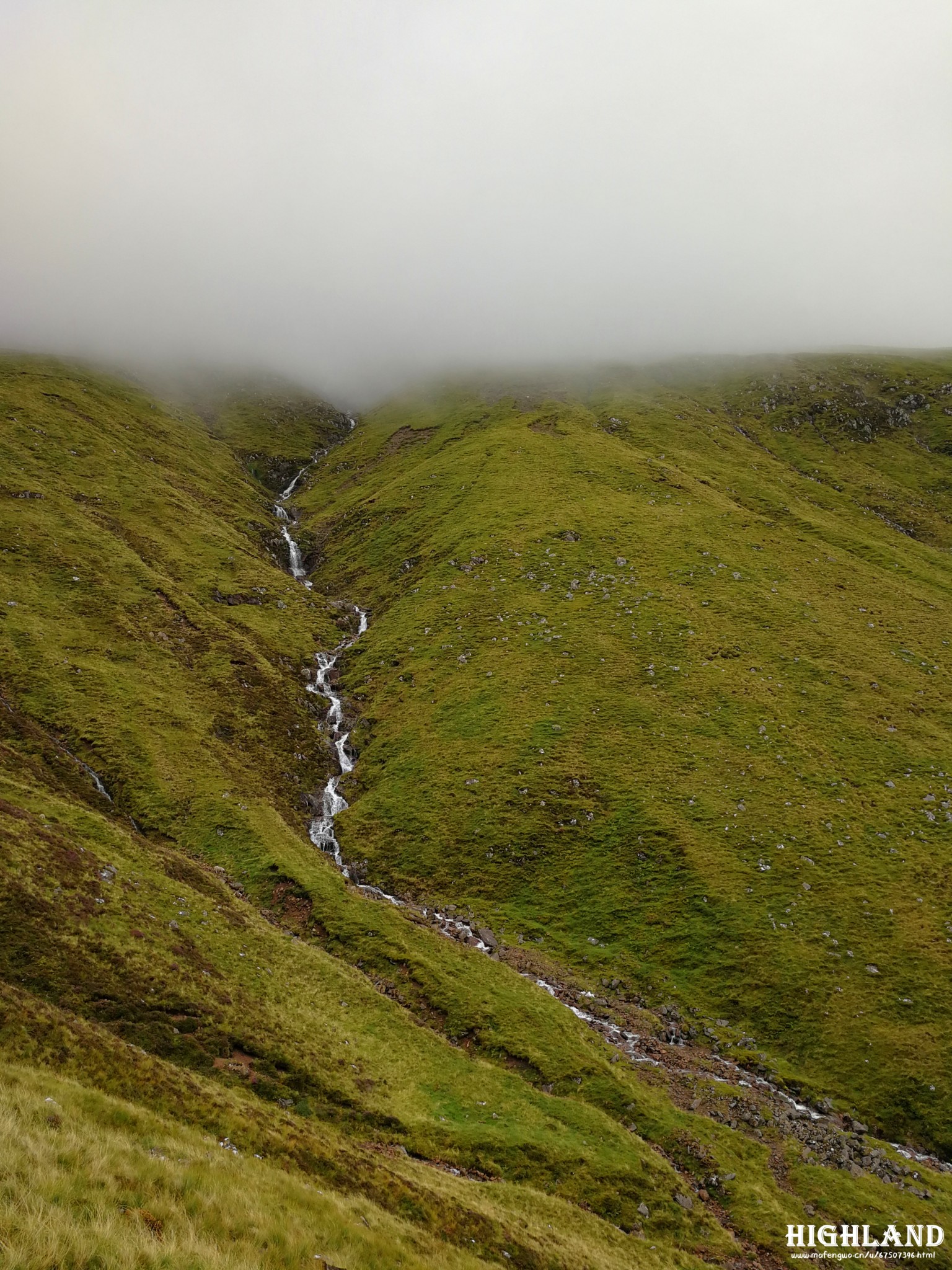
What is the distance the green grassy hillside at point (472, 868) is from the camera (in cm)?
2261

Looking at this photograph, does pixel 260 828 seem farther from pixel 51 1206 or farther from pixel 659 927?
pixel 51 1206

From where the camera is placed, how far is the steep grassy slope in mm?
45500

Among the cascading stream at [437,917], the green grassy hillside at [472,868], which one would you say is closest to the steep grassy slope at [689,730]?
the green grassy hillside at [472,868]

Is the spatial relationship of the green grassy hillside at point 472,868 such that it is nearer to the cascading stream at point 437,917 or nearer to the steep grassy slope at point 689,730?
the steep grassy slope at point 689,730

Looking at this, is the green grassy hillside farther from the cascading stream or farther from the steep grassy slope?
the cascading stream

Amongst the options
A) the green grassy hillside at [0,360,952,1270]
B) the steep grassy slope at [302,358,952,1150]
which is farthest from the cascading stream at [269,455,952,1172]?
the steep grassy slope at [302,358,952,1150]

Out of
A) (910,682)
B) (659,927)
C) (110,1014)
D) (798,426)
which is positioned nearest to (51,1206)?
(110,1014)

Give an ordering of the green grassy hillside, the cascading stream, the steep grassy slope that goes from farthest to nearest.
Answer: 1. the steep grassy slope
2. the cascading stream
3. the green grassy hillside

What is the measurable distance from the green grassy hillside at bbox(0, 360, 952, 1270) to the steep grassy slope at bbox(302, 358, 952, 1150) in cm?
39

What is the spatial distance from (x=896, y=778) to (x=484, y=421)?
124 meters

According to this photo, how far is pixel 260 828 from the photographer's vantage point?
5619cm

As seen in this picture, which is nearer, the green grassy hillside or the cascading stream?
the green grassy hillside

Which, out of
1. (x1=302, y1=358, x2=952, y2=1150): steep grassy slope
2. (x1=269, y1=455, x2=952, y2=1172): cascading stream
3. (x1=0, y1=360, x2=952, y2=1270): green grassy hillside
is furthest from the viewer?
(x1=302, y1=358, x2=952, y2=1150): steep grassy slope

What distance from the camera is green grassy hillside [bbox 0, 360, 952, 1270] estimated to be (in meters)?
22.6
